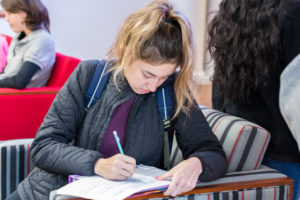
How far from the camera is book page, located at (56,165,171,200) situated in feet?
3.26

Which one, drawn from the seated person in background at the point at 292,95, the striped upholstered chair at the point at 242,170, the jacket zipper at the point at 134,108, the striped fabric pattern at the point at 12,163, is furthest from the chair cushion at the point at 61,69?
the seated person in background at the point at 292,95

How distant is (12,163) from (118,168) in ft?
1.88

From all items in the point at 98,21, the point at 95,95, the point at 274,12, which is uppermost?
the point at 274,12

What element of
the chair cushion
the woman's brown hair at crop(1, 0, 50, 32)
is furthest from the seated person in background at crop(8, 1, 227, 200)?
the woman's brown hair at crop(1, 0, 50, 32)

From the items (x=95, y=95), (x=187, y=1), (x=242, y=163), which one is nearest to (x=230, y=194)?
(x=242, y=163)

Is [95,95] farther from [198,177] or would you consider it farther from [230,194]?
[230,194]

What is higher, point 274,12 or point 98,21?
point 274,12

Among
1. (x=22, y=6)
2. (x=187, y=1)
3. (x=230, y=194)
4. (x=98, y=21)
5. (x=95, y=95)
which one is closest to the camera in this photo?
(x=230, y=194)

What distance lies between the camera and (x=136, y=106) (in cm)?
130

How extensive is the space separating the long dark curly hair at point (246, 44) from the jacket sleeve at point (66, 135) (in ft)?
1.59

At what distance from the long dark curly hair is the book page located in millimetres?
492

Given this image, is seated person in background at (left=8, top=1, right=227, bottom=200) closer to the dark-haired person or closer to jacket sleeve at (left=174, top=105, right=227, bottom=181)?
jacket sleeve at (left=174, top=105, right=227, bottom=181)

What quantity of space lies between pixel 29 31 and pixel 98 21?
6.10ft

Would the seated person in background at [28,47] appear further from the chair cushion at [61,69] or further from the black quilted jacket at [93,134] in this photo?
the black quilted jacket at [93,134]
